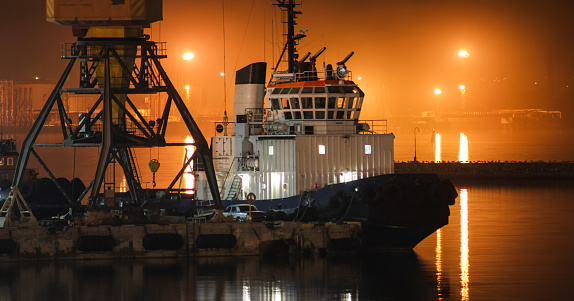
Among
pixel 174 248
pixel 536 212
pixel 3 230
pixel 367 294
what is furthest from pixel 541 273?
pixel 536 212

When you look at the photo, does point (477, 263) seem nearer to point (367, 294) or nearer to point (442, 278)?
point (442, 278)

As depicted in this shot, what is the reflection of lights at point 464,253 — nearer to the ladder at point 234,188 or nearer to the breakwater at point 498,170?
the ladder at point 234,188

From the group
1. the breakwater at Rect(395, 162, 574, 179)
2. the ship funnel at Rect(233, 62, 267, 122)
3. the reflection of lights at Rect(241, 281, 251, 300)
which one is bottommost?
the reflection of lights at Rect(241, 281, 251, 300)

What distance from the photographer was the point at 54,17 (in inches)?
1531

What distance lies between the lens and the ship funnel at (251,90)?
46.3 meters

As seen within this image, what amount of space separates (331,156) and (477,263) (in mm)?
7990

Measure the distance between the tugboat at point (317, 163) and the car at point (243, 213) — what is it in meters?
0.38

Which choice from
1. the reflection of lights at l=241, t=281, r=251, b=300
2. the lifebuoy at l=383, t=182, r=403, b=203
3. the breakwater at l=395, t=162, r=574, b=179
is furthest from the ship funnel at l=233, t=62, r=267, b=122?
the breakwater at l=395, t=162, r=574, b=179

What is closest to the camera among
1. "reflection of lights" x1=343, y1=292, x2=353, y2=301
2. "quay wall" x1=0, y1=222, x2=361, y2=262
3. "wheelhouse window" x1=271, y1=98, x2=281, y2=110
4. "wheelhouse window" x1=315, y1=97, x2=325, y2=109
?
"reflection of lights" x1=343, y1=292, x2=353, y2=301

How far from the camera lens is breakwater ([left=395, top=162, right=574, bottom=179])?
8794 cm

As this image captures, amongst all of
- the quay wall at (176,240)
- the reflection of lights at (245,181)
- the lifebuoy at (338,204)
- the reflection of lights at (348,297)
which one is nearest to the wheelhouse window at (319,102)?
the reflection of lights at (245,181)

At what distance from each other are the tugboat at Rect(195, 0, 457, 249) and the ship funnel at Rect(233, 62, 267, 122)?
0.05 metres

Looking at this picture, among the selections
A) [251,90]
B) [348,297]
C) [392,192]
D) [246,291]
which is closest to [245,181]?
[251,90]

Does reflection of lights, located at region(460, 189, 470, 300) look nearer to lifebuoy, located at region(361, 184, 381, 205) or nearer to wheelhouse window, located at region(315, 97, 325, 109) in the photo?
lifebuoy, located at region(361, 184, 381, 205)
